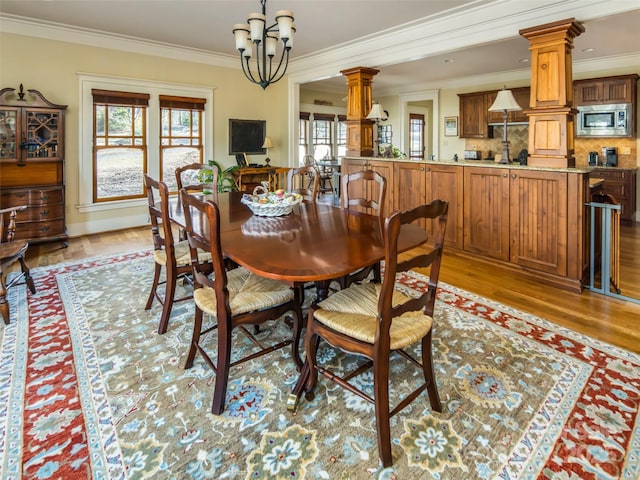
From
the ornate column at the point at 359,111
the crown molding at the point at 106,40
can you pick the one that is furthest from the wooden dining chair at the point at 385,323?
the crown molding at the point at 106,40

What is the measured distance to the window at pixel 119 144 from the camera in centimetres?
553

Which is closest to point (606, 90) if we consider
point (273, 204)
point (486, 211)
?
point (486, 211)

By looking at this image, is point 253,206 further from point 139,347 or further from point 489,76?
point 489,76

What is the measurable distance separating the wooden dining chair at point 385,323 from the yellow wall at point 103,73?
5046mm

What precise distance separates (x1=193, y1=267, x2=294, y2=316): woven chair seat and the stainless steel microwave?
640 centimetres

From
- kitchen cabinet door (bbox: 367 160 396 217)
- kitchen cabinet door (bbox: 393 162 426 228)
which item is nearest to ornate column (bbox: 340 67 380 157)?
kitchen cabinet door (bbox: 367 160 396 217)

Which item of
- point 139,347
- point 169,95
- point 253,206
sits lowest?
point 139,347

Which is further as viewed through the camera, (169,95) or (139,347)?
(169,95)

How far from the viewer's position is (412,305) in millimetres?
1604

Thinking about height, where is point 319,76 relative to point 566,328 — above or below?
above

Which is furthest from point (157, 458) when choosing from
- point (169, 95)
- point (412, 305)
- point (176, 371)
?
point (169, 95)

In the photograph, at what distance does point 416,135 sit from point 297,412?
32.9 feet

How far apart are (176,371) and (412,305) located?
1385 mm

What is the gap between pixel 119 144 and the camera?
5.74 meters
